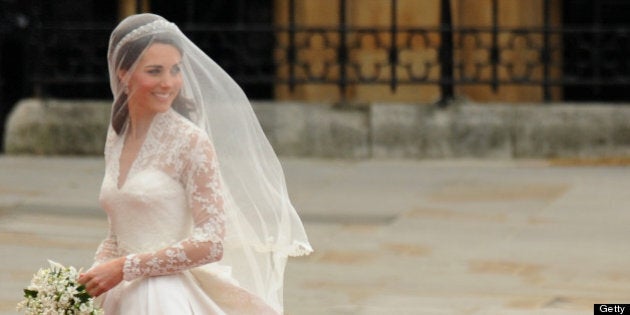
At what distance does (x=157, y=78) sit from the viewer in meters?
4.74

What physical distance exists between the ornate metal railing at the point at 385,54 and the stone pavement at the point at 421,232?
0.84m

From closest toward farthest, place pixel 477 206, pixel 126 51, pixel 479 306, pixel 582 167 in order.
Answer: pixel 126 51
pixel 479 306
pixel 477 206
pixel 582 167

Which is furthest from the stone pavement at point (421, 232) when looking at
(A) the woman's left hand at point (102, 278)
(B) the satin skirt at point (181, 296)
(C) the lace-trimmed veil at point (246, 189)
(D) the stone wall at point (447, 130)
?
(A) the woman's left hand at point (102, 278)

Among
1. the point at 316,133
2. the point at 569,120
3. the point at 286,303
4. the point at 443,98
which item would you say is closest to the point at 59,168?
the point at 316,133

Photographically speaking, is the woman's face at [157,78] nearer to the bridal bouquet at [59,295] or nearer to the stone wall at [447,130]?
the bridal bouquet at [59,295]

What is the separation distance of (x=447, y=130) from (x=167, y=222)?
918cm

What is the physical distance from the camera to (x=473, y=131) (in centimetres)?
1374

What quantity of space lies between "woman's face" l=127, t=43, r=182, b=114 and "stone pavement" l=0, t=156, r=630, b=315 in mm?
3378

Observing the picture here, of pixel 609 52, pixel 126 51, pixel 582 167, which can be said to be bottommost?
pixel 582 167

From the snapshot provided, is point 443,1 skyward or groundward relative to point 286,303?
skyward

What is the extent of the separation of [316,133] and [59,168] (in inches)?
88.4

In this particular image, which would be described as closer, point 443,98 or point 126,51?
point 126,51

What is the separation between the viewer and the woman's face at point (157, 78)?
4.75m

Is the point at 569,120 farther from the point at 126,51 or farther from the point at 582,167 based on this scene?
the point at 126,51
